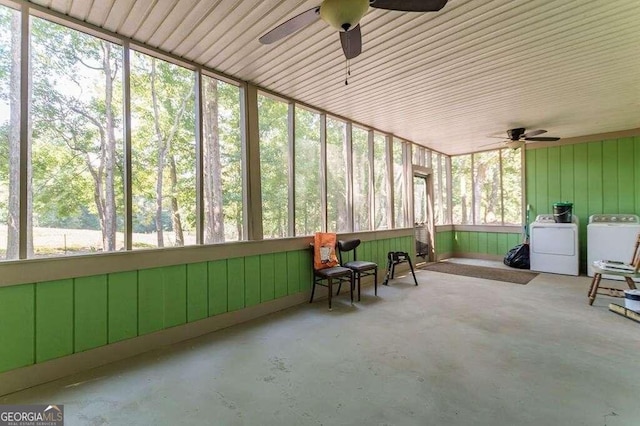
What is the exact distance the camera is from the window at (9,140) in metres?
2.09

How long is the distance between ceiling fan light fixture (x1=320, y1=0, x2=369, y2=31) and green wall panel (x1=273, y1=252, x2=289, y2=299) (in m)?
2.62

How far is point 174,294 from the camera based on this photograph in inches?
110

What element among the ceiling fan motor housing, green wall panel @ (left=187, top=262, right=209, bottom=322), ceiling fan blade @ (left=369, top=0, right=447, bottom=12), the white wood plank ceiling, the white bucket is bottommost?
the white bucket

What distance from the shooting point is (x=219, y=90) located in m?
3.36

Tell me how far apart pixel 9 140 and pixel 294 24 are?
215 centimetres

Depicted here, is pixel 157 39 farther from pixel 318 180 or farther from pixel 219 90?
pixel 318 180

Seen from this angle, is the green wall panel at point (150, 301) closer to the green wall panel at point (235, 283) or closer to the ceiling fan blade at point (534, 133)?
the green wall panel at point (235, 283)

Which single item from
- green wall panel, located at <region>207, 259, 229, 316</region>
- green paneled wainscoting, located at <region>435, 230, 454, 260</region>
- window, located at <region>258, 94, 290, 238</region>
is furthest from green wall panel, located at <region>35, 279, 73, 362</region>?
green paneled wainscoting, located at <region>435, 230, 454, 260</region>

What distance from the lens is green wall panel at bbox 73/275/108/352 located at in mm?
2281

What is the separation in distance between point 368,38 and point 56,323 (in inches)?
131

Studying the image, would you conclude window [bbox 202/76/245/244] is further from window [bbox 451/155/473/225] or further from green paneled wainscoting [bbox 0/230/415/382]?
window [bbox 451/155/473/225]

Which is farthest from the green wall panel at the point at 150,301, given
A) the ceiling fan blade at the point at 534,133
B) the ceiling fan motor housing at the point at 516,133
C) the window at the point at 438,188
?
the window at the point at 438,188

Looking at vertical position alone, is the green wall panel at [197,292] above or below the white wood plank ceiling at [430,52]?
below

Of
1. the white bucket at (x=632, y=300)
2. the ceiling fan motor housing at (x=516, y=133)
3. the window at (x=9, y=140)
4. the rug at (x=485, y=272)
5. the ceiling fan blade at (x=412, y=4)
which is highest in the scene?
the ceiling fan motor housing at (x=516, y=133)
